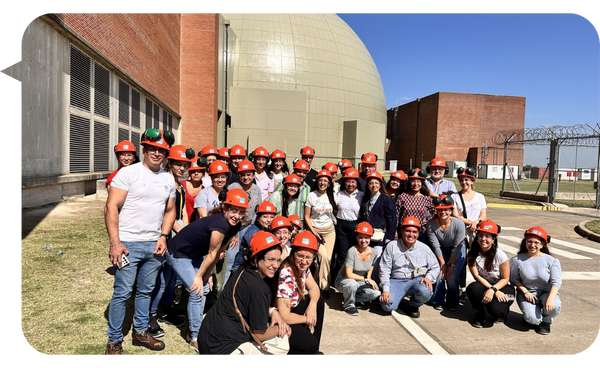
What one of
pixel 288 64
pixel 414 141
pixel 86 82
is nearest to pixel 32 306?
pixel 86 82

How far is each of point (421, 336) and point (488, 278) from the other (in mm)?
1292

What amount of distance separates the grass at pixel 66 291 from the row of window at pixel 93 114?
334 cm

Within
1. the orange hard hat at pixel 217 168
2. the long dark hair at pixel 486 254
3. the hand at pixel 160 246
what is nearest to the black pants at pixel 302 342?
the hand at pixel 160 246

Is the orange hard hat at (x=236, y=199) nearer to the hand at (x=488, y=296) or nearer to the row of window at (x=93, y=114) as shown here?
the hand at (x=488, y=296)

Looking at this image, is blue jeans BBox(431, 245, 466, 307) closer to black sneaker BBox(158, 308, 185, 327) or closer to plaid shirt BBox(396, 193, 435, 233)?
plaid shirt BBox(396, 193, 435, 233)

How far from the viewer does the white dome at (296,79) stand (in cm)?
2619

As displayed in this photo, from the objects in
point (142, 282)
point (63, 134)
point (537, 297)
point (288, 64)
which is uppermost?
point (288, 64)

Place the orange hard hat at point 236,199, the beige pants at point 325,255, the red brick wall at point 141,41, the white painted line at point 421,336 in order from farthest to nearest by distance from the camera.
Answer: the red brick wall at point 141,41, the beige pants at point 325,255, the white painted line at point 421,336, the orange hard hat at point 236,199

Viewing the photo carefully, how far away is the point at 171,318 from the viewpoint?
4.09m

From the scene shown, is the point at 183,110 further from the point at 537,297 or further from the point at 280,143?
the point at 537,297

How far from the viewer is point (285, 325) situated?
10.1 feet

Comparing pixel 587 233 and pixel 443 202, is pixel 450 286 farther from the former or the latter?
pixel 587 233

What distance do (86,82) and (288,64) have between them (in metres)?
20.5

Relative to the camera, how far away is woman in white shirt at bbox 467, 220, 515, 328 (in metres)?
4.36
